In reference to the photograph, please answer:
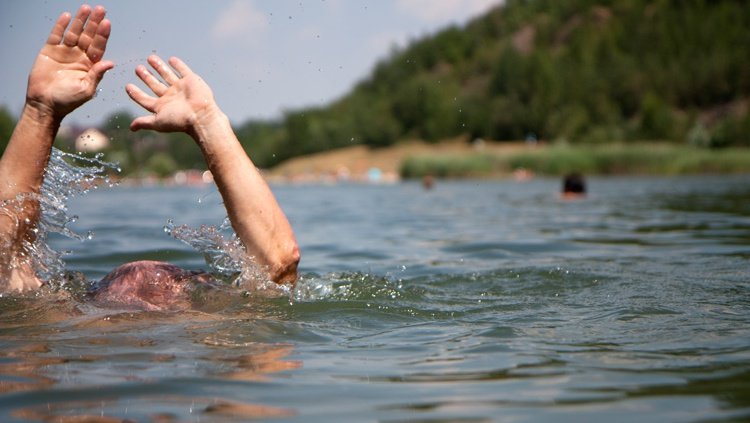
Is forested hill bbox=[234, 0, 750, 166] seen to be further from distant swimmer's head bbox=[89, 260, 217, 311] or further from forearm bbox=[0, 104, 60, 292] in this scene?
forearm bbox=[0, 104, 60, 292]

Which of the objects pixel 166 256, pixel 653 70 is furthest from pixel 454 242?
pixel 653 70

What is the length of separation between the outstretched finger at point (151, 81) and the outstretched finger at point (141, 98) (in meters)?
0.04

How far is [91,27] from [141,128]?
593 millimetres

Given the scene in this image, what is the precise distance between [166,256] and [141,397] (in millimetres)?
4957

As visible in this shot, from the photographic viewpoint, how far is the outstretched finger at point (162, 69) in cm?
396

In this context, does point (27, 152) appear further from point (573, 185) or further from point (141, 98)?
point (573, 185)

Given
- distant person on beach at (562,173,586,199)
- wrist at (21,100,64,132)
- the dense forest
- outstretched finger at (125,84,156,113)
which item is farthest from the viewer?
the dense forest

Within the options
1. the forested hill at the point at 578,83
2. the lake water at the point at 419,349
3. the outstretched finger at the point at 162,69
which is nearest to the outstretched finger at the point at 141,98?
the outstretched finger at the point at 162,69

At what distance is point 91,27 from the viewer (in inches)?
159

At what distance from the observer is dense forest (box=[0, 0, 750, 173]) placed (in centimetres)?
6875

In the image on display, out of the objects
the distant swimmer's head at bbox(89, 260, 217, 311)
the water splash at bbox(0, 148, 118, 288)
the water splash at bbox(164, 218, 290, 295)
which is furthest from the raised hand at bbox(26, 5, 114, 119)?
the water splash at bbox(164, 218, 290, 295)

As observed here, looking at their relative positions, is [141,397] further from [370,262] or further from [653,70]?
[653,70]

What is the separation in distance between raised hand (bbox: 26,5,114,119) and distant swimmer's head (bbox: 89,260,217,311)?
0.75 m

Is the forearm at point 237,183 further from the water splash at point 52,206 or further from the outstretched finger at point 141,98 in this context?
the water splash at point 52,206
